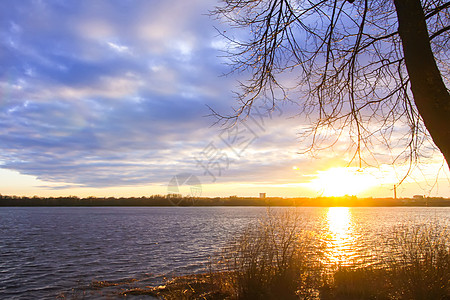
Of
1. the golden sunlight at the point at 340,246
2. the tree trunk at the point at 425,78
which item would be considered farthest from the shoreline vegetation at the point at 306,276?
the tree trunk at the point at 425,78

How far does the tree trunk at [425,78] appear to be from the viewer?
383cm

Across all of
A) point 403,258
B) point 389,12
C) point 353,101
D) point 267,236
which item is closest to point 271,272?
point 267,236

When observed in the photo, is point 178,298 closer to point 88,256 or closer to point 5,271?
point 5,271

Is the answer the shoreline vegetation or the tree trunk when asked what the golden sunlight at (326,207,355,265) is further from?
the tree trunk

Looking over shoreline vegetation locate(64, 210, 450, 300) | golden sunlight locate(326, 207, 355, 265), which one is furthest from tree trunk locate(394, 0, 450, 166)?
golden sunlight locate(326, 207, 355, 265)

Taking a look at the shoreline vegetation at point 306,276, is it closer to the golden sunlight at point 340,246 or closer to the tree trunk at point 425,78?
the golden sunlight at point 340,246

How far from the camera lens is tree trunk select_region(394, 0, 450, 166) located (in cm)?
383

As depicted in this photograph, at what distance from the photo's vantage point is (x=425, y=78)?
3865 mm

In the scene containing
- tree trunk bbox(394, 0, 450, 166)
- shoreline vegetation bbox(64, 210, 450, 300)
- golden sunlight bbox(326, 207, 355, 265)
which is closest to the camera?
tree trunk bbox(394, 0, 450, 166)

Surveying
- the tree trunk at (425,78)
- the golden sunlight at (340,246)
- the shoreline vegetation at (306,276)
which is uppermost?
the tree trunk at (425,78)

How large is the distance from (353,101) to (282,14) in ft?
6.24

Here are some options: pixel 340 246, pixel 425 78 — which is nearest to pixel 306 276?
pixel 425 78

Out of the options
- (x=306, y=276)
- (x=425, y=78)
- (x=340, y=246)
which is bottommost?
(x=340, y=246)

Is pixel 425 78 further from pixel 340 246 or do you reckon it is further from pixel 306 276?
pixel 340 246
